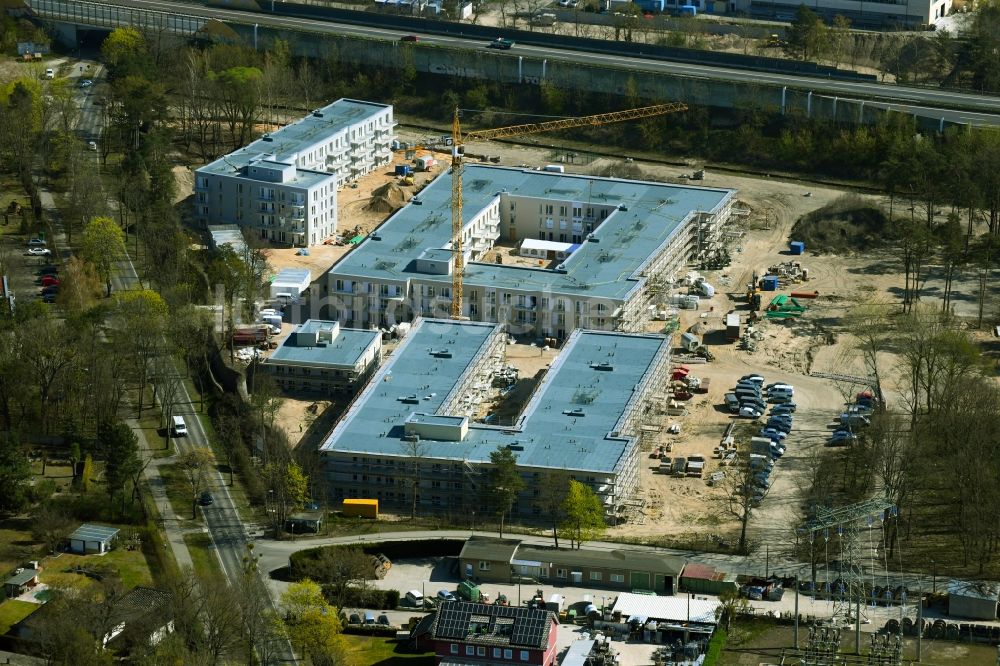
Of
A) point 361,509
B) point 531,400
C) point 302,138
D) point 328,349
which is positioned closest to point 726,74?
point 302,138

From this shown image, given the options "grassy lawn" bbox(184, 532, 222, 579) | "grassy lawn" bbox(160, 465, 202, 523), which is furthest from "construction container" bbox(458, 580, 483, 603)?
"grassy lawn" bbox(160, 465, 202, 523)

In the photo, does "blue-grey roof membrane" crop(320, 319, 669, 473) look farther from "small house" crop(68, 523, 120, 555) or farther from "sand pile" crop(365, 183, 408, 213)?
"sand pile" crop(365, 183, 408, 213)

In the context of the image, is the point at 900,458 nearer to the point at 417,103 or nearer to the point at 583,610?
the point at 583,610

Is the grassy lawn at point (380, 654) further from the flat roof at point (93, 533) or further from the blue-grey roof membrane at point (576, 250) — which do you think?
the blue-grey roof membrane at point (576, 250)

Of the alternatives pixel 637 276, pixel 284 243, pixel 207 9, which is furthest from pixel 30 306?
pixel 207 9

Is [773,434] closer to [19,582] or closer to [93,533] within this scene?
[93,533]

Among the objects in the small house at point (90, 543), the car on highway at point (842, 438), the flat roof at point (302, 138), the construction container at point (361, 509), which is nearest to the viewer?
the small house at point (90, 543)

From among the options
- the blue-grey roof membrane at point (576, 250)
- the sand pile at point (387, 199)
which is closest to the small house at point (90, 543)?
the blue-grey roof membrane at point (576, 250)
